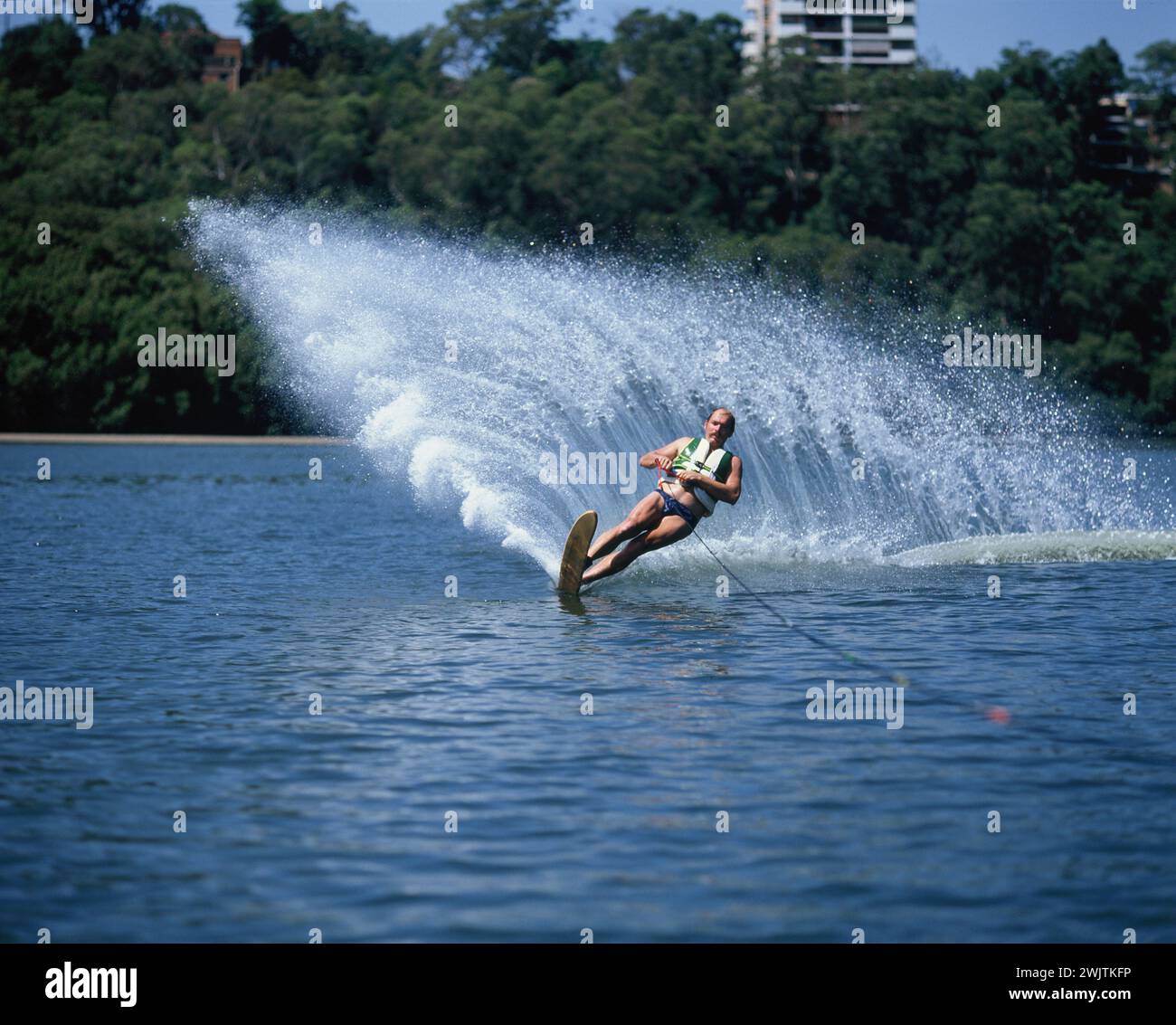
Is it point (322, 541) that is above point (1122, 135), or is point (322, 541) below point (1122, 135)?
below

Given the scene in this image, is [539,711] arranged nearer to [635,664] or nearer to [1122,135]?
[635,664]

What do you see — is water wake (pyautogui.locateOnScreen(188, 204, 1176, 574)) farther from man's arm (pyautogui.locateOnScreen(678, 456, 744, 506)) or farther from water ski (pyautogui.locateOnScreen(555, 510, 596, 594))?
man's arm (pyautogui.locateOnScreen(678, 456, 744, 506))

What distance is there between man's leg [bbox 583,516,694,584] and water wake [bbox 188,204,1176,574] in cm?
172

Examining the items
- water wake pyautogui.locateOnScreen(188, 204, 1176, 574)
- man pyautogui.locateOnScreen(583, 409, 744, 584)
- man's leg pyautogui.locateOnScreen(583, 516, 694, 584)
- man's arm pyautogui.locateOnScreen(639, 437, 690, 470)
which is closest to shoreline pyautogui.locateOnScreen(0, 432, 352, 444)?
water wake pyautogui.locateOnScreen(188, 204, 1176, 574)

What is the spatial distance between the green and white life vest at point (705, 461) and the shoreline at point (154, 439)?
163 ft

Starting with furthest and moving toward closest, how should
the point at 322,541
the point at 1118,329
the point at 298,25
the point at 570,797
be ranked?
1. the point at 298,25
2. the point at 1118,329
3. the point at 322,541
4. the point at 570,797

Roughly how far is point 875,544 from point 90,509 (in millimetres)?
15756

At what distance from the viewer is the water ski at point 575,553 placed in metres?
15.6

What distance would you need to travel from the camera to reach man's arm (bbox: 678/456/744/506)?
1541 centimetres

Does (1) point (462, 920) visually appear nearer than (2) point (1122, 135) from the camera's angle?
Yes

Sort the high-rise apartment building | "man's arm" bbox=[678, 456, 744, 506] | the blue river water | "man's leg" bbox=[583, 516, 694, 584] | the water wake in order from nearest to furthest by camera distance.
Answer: the blue river water < "man's arm" bbox=[678, 456, 744, 506] < "man's leg" bbox=[583, 516, 694, 584] < the water wake < the high-rise apartment building

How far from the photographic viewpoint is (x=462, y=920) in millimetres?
6820
